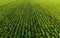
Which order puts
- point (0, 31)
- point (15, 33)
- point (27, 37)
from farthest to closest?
point (0, 31) < point (15, 33) < point (27, 37)

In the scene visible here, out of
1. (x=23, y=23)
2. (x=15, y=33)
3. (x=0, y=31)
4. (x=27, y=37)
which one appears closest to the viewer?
(x=27, y=37)

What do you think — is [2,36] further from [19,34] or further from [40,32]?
[40,32]

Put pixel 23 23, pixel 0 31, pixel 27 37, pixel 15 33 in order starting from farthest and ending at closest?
pixel 23 23 < pixel 0 31 < pixel 15 33 < pixel 27 37

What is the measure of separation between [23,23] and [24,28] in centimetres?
101

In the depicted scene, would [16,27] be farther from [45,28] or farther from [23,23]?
[45,28]

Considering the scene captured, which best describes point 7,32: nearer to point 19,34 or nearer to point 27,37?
point 19,34

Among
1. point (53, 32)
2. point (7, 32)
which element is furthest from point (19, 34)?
point (53, 32)

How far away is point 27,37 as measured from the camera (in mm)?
6598

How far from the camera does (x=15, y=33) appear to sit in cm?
711

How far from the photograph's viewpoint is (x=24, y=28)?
25.8ft

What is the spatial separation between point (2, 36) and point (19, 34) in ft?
2.92

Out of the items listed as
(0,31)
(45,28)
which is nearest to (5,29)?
(0,31)

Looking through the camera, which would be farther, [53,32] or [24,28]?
[24,28]

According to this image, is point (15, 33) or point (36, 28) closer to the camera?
point (15, 33)
